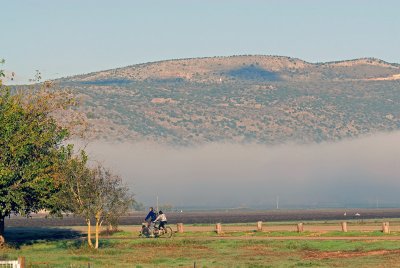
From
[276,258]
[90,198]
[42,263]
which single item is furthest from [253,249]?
[42,263]

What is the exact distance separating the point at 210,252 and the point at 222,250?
1.57 metres

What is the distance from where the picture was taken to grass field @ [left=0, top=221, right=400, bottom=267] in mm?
60031

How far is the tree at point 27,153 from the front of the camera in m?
71.7

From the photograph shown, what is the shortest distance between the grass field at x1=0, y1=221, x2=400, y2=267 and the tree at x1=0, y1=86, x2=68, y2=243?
3794 millimetres

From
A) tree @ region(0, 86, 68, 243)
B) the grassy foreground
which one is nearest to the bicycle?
the grassy foreground

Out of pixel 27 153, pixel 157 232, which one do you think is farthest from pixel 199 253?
pixel 157 232

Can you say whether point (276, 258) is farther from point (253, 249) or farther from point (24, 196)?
point (24, 196)

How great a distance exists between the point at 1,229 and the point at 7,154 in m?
10.7

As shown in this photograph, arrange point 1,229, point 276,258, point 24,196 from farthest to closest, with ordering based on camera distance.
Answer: point 1,229 → point 24,196 → point 276,258

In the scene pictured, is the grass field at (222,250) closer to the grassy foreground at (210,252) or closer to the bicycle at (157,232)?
the grassy foreground at (210,252)

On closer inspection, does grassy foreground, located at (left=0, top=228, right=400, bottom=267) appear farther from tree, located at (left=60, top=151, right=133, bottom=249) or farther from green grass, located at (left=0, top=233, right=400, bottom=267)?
tree, located at (left=60, top=151, right=133, bottom=249)

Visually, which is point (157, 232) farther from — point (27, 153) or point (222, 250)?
point (27, 153)

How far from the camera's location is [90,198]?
244 ft

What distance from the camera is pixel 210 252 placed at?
2724 inches
